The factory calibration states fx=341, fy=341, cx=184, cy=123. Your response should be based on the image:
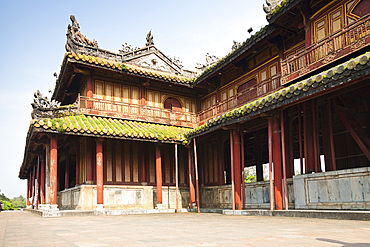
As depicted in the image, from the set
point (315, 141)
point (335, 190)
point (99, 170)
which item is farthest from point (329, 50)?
point (99, 170)

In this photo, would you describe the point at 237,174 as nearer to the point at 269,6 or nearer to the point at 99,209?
the point at 99,209

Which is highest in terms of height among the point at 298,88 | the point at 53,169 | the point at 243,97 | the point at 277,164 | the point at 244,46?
the point at 244,46

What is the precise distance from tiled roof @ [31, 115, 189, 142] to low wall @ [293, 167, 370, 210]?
769 centimetres

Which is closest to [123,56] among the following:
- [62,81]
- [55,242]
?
[62,81]

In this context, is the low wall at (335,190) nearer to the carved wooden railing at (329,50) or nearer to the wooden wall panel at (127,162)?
the carved wooden railing at (329,50)

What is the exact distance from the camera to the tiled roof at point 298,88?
8.40 meters

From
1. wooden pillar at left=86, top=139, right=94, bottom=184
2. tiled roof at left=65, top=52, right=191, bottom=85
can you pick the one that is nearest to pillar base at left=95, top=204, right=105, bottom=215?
wooden pillar at left=86, top=139, right=94, bottom=184

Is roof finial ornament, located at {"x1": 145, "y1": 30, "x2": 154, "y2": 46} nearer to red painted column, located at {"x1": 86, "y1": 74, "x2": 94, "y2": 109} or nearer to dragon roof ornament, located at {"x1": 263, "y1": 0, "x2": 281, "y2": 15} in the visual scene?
red painted column, located at {"x1": 86, "y1": 74, "x2": 94, "y2": 109}

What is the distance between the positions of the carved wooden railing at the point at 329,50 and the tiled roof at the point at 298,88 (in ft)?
4.67

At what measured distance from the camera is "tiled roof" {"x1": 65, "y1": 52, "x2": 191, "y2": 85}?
55.2 feet

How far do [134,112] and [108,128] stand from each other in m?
3.47

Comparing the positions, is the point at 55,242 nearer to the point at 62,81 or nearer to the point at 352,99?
the point at 352,99

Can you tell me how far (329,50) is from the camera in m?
10.8

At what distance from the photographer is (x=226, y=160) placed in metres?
24.1
